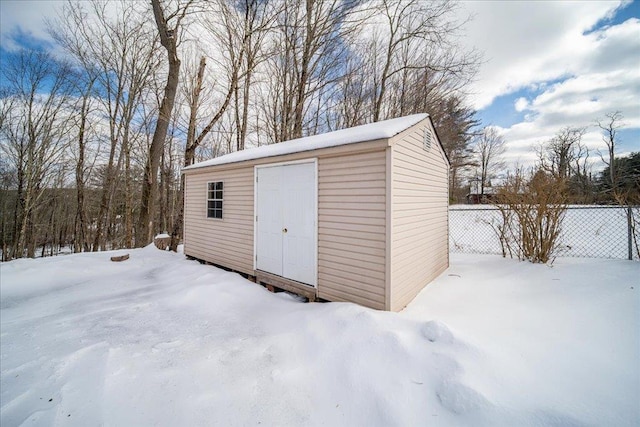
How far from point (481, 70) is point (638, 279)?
32.7 ft

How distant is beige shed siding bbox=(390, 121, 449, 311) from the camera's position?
3475 mm

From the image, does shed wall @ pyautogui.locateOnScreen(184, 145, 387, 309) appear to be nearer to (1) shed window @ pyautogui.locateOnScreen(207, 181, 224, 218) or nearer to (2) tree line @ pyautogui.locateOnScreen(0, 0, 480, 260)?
(1) shed window @ pyautogui.locateOnScreen(207, 181, 224, 218)

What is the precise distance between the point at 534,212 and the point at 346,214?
409 cm

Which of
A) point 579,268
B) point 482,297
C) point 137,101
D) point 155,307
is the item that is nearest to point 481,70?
point 579,268

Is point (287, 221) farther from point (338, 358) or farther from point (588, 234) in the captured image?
point (588, 234)

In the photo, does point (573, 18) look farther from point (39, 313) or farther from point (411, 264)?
point (39, 313)

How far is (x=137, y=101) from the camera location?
1143 centimetres

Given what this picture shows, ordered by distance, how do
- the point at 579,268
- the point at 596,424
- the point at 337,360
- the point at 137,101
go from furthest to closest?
the point at 137,101, the point at 579,268, the point at 337,360, the point at 596,424

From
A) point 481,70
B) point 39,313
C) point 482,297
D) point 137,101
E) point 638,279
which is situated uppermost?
point 481,70

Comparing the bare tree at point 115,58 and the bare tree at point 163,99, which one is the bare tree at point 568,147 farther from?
the bare tree at point 115,58

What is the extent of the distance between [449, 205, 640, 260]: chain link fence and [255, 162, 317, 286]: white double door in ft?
13.4

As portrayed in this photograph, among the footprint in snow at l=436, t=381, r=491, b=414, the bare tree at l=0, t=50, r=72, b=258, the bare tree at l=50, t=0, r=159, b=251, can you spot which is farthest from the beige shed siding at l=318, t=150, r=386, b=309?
the bare tree at l=0, t=50, r=72, b=258

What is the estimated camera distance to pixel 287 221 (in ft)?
14.8

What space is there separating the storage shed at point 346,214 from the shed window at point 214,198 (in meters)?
0.21
